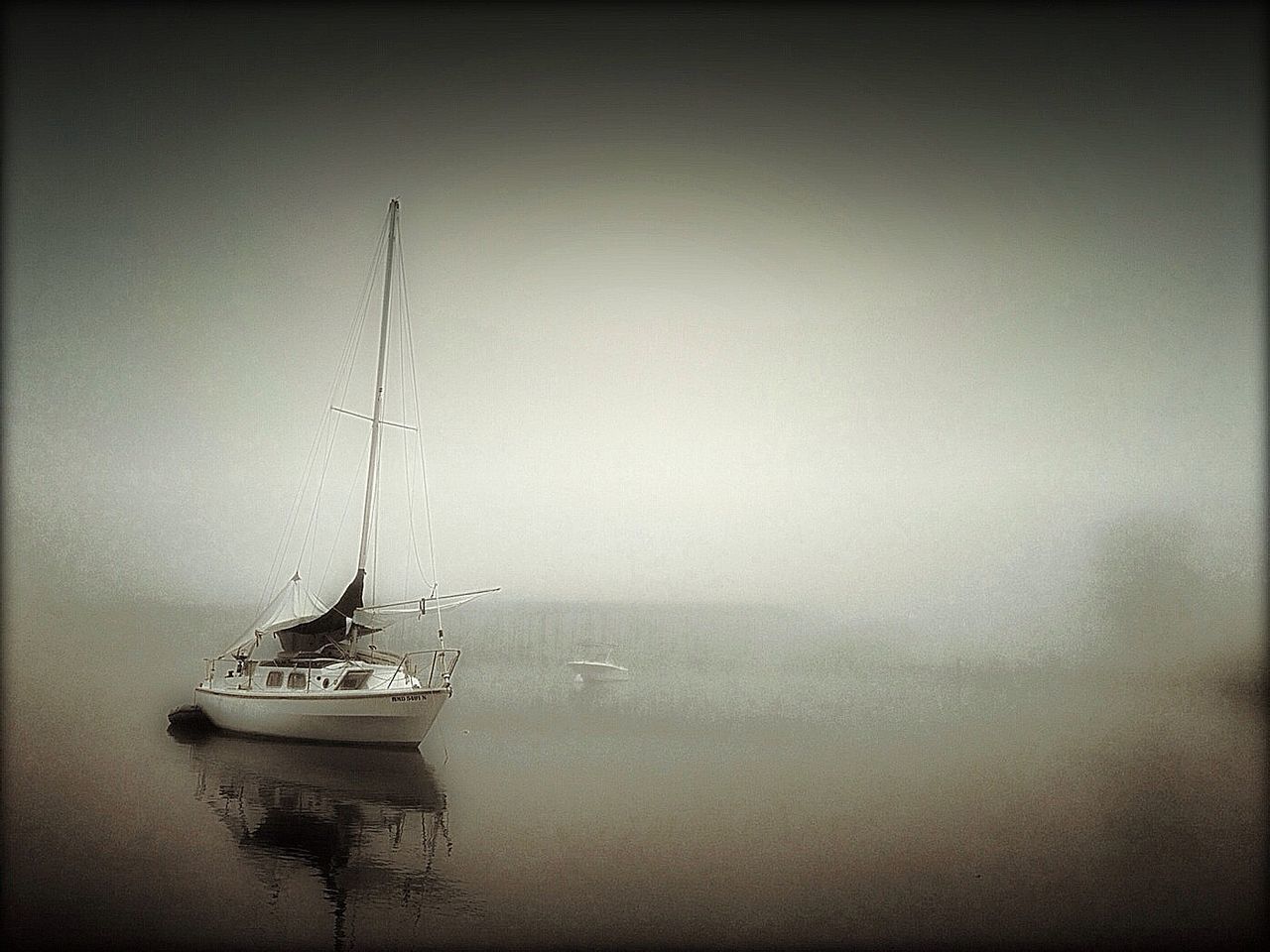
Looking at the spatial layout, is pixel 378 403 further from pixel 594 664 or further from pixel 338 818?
pixel 594 664

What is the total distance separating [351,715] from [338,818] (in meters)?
4.44

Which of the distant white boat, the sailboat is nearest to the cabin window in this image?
the sailboat

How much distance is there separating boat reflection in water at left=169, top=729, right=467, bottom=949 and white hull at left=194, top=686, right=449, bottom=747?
0.25 meters

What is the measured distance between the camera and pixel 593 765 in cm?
1452

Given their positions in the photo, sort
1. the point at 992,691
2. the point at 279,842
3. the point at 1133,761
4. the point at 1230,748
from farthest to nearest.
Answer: the point at 992,691 < the point at 1230,748 < the point at 1133,761 < the point at 279,842

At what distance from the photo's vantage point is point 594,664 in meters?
30.4

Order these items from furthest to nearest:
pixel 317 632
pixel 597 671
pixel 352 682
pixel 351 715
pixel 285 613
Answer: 1. pixel 597 671
2. pixel 285 613
3. pixel 317 632
4. pixel 352 682
5. pixel 351 715

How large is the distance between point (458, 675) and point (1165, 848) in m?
23.6


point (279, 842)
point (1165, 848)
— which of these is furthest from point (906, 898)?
point (279, 842)

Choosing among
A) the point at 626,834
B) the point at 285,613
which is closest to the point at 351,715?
the point at 285,613

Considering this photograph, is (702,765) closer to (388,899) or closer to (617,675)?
(388,899)

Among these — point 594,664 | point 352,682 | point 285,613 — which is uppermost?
point 285,613

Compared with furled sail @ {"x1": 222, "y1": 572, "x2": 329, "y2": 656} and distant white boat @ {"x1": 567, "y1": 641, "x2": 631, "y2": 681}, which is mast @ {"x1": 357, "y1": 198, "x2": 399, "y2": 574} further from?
distant white boat @ {"x1": 567, "y1": 641, "x2": 631, "y2": 681}

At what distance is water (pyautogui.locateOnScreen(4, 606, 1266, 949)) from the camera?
291 inches
